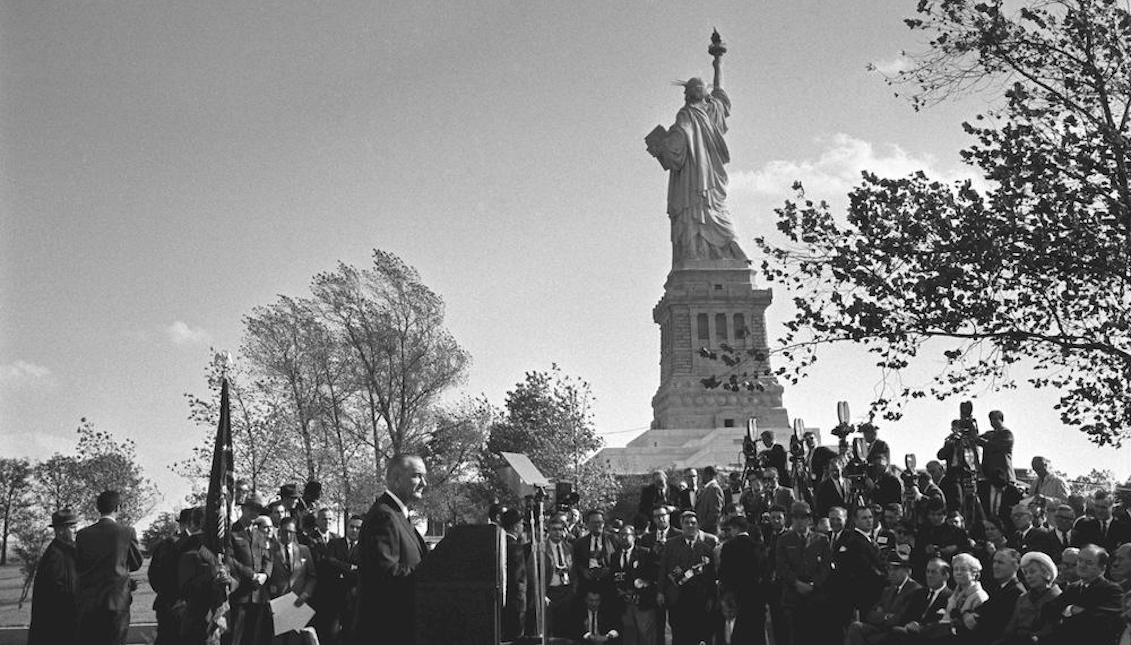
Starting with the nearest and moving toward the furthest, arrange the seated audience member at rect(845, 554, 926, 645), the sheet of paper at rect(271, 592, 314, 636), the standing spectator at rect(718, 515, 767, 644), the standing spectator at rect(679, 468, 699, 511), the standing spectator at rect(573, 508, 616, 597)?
the sheet of paper at rect(271, 592, 314, 636) < the seated audience member at rect(845, 554, 926, 645) < the standing spectator at rect(718, 515, 767, 644) < the standing spectator at rect(573, 508, 616, 597) < the standing spectator at rect(679, 468, 699, 511)

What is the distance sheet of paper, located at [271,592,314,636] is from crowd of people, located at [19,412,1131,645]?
5.08ft

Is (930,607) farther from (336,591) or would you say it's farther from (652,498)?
(652,498)

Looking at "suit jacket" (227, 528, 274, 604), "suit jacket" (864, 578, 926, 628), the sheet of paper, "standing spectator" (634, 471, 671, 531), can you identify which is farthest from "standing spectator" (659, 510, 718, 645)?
the sheet of paper

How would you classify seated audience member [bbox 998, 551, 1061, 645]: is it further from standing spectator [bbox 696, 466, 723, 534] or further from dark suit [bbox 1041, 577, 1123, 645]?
standing spectator [bbox 696, 466, 723, 534]

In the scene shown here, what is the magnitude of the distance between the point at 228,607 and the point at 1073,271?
10474mm

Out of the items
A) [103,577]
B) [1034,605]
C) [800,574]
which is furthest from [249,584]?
[1034,605]

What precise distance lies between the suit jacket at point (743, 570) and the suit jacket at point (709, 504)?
5.12m

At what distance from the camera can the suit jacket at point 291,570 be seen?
11.7 metres

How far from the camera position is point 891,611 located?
11.6 meters

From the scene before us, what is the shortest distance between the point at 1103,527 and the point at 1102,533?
0.90 ft

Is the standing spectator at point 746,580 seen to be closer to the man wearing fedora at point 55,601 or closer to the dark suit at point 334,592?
the dark suit at point 334,592

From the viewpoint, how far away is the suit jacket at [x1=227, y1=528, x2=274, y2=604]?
1168cm

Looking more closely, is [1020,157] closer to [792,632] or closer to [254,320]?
[792,632]

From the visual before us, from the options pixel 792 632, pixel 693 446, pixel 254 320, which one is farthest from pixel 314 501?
pixel 693 446
